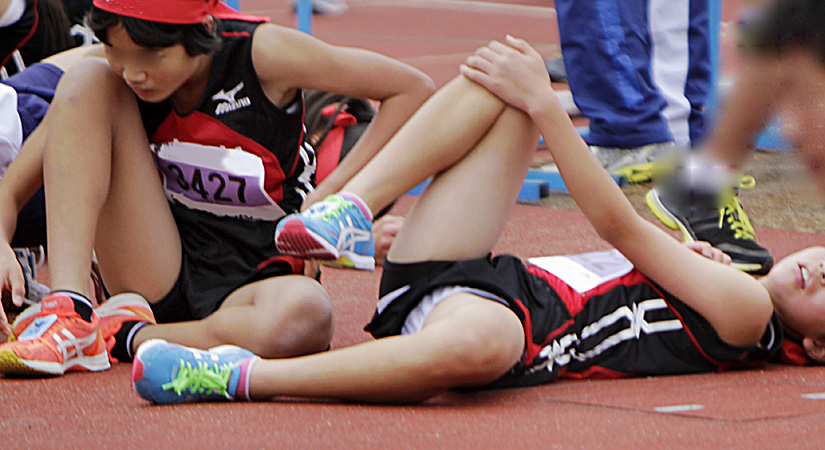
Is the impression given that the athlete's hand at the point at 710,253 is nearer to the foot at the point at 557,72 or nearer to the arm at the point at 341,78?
the arm at the point at 341,78

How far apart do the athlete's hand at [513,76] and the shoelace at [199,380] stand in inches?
28.1

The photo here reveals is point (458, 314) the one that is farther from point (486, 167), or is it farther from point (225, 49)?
point (225, 49)

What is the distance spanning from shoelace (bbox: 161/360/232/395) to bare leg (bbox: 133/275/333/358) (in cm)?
24

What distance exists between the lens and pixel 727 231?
2578 mm

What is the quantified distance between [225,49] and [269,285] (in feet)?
1.66

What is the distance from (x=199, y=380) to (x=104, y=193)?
53 cm

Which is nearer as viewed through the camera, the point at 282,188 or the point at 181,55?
the point at 181,55

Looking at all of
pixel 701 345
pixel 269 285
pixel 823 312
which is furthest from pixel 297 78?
pixel 823 312

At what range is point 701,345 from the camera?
1960 millimetres

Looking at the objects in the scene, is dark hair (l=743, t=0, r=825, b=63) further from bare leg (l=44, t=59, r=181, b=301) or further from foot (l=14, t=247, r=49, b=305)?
foot (l=14, t=247, r=49, b=305)

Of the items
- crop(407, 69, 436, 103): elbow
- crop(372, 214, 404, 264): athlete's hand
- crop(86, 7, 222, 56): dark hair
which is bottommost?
crop(372, 214, 404, 264): athlete's hand

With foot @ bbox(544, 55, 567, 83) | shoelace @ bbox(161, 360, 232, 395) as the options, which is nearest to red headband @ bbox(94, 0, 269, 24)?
shoelace @ bbox(161, 360, 232, 395)

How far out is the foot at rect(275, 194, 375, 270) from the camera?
177cm

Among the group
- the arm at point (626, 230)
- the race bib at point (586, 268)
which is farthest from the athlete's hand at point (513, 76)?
the race bib at point (586, 268)
